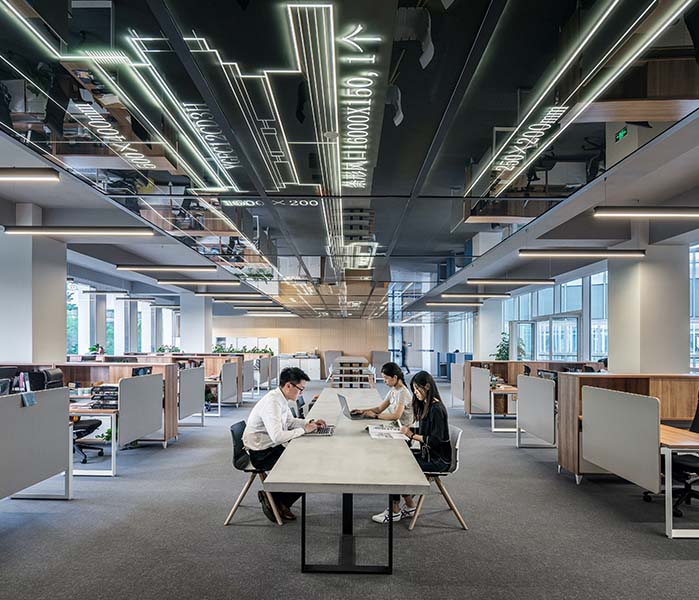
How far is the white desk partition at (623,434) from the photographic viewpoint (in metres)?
4.55

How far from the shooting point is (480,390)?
10.4 metres

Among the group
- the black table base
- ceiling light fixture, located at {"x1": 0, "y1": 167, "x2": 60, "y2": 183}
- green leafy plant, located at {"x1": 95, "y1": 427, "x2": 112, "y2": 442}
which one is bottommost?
green leafy plant, located at {"x1": 95, "y1": 427, "x2": 112, "y2": 442}

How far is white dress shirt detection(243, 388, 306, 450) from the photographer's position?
14.0 feet

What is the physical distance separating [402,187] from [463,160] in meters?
1.08

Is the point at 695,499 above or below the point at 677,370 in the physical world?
below

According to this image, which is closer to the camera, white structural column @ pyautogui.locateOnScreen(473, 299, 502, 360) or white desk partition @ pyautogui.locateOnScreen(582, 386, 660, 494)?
white desk partition @ pyautogui.locateOnScreen(582, 386, 660, 494)

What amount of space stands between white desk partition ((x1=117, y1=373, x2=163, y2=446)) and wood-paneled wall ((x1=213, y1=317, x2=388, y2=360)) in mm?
16761

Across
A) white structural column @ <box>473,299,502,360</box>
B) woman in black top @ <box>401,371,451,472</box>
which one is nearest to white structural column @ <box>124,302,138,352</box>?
white structural column @ <box>473,299,502,360</box>

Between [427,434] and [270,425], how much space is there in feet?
4.15

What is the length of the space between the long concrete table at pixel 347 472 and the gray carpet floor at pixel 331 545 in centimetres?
16

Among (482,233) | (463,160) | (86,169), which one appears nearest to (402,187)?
(463,160)

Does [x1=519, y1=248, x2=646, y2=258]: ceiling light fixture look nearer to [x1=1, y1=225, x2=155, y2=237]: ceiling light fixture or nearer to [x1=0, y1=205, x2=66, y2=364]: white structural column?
[x1=1, y1=225, x2=155, y2=237]: ceiling light fixture

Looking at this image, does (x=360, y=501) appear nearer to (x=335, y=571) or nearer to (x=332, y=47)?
(x=335, y=571)

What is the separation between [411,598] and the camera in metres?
3.24
